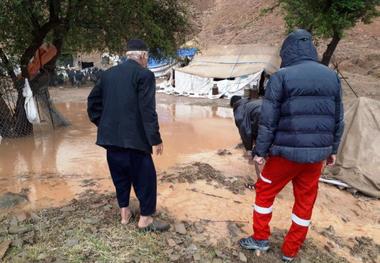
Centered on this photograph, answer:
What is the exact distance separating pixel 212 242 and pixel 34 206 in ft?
7.12

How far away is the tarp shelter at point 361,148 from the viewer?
5721 millimetres

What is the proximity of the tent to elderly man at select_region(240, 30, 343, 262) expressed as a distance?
14750 mm

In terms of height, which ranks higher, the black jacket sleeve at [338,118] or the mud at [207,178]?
the black jacket sleeve at [338,118]

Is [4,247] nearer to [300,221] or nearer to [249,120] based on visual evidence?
[300,221]

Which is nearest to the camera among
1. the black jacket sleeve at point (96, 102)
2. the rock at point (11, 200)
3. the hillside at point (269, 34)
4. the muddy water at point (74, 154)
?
the black jacket sleeve at point (96, 102)

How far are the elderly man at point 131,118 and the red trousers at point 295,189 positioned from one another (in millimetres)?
935

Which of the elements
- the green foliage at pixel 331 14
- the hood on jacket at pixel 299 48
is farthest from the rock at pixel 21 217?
the green foliage at pixel 331 14

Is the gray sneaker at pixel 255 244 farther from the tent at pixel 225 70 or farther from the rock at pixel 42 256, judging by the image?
the tent at pixel 225 70

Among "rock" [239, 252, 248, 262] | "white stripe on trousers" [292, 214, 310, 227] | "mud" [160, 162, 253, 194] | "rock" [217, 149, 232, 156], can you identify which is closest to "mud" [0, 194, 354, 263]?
"rock" [239, 252, 248, 262]

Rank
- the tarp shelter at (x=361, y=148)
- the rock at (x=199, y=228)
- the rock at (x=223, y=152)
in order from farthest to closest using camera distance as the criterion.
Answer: the rock at (x=223, y=152) → the tarp shelter at (x=361, y=148) → the rock at (x=199, y=228)

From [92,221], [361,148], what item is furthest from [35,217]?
[361,148]

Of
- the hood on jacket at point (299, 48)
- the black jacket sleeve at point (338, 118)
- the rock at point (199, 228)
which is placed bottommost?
the rock at point (199, 228)

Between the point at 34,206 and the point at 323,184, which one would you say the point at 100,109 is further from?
the point at 323,184

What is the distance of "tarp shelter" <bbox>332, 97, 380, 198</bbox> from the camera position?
18.8 ft
